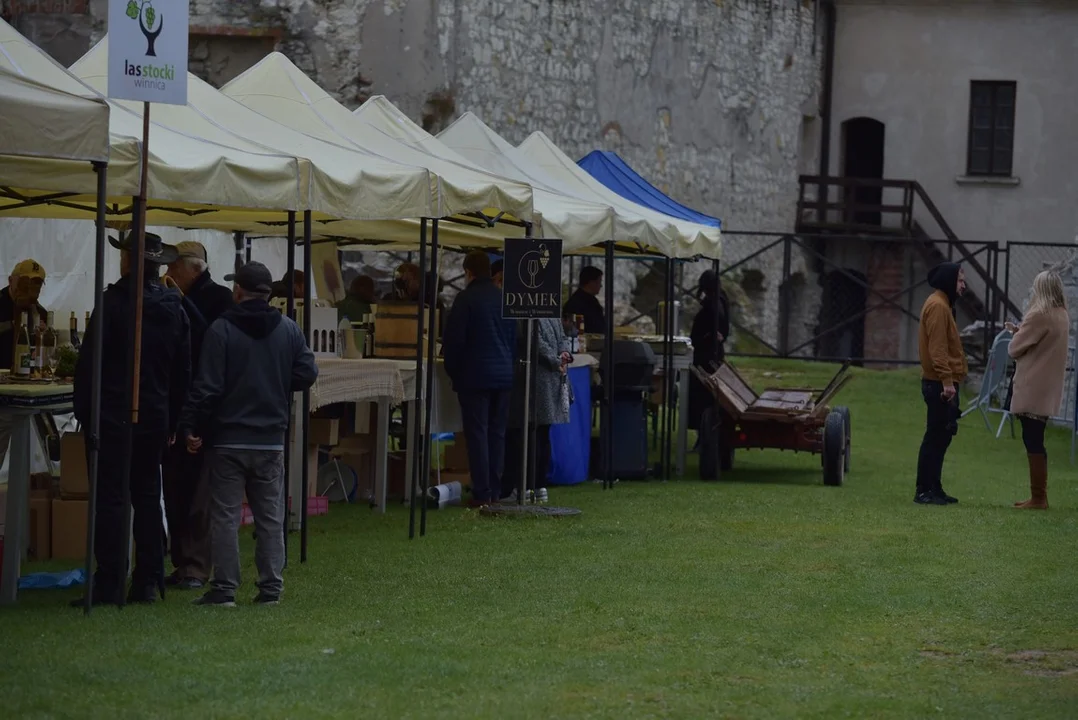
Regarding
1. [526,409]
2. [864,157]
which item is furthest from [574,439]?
[864,157]

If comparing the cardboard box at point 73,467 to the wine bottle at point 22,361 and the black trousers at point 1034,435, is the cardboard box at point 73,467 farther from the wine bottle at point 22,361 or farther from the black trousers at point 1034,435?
the black trousers at point 1034,435

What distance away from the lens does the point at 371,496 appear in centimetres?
1384

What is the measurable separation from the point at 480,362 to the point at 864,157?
82.6 ft

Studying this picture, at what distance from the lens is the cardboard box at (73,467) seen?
9969mm

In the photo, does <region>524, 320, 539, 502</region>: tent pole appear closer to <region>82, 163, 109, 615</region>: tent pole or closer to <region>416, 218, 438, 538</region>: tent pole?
<region>416, 218, 438, 538</region>: tent pole

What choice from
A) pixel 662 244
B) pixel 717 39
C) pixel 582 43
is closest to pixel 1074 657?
pixel 662 244

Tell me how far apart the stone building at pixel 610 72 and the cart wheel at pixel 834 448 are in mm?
11785

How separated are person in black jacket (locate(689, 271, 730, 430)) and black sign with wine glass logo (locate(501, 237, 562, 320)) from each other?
448 cm

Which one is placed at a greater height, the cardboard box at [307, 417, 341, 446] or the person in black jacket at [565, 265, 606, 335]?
the person in black jacket at [565, 265, 606, 335]

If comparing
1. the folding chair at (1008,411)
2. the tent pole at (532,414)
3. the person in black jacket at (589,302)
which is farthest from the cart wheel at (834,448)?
the folding chair at (1008,411)

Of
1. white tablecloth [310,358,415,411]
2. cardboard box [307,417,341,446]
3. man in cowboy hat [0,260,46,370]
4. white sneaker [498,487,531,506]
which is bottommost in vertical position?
white sneaker [498,487,531,506]

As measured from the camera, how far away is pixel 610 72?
29.4m

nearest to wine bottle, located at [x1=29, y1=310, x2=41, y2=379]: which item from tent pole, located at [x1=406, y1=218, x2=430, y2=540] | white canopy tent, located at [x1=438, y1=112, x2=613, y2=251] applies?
tent pole, located at [x1=406, y1=218, x2=430, y2=540]

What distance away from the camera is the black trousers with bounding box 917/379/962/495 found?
45.1 ft
